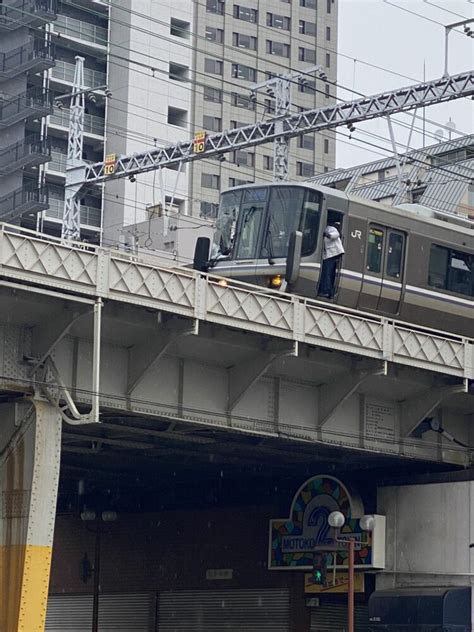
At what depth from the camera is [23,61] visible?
86.7 m

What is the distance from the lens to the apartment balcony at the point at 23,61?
8606 cm

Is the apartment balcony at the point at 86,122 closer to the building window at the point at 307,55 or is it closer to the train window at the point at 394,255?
the building window at the point at 307,55

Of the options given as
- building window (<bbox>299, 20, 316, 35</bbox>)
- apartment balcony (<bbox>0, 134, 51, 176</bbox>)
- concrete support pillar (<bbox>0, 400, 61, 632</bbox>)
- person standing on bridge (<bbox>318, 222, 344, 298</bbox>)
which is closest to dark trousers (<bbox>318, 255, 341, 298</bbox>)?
person standing on bridge (<bbox>318, 222, 344, 298</bbox>)

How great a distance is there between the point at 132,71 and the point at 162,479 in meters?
57.5

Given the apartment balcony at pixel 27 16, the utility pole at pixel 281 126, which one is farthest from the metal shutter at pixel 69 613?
the apartment balcony at pixel 27 16

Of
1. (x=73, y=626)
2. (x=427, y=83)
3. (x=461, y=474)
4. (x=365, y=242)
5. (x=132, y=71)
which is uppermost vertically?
(x=132, y=71)

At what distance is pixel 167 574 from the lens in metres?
44.7

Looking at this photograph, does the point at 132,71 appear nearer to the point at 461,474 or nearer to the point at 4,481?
the point at 461,474

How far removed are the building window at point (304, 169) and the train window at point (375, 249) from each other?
7204 cm

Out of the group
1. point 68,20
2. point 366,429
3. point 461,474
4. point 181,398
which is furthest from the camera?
point 68,20

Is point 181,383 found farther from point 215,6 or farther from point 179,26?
point 215,6

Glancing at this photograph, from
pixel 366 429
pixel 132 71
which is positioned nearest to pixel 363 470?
pixel 366 429

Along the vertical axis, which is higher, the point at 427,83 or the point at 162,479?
the point at 427,83

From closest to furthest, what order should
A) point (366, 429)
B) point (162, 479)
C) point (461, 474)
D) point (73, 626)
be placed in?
point (366, 429), point (461, 474), point (162, 479), point (73, 626)
